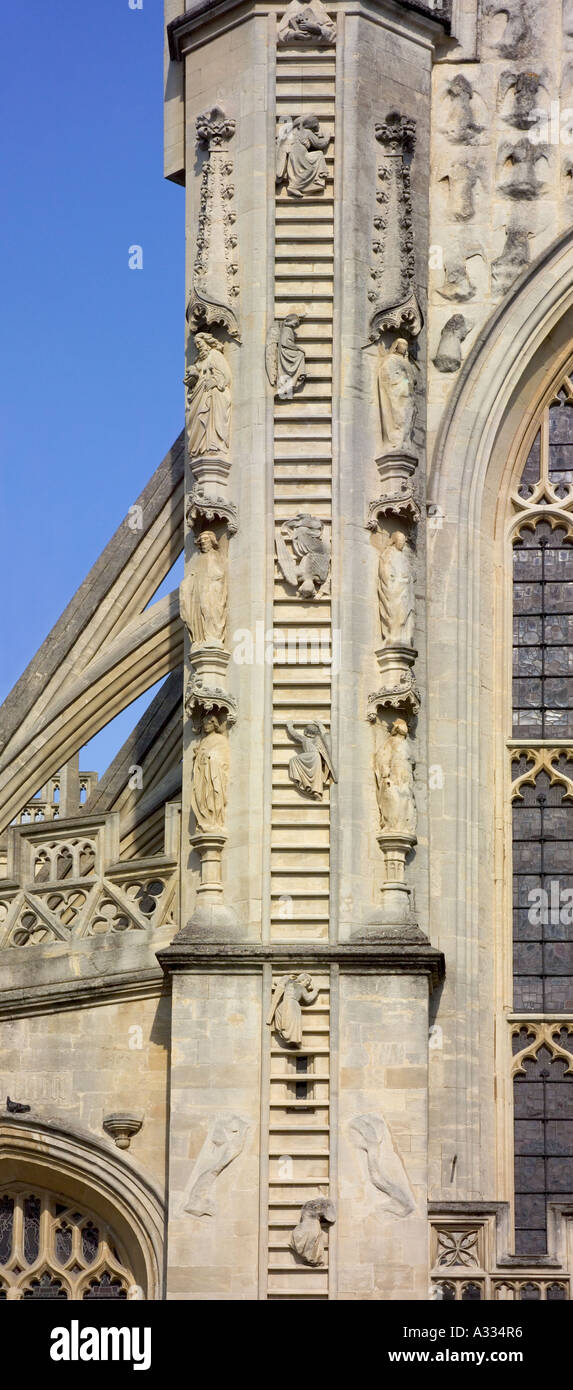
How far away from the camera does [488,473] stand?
25172mm

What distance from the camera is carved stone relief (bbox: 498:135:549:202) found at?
25.4 meters

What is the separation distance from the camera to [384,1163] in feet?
72.4

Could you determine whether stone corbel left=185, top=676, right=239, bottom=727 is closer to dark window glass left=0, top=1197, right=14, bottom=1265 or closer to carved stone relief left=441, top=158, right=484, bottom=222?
dark window glass left=0, top=1197, right=14, bottom=1265

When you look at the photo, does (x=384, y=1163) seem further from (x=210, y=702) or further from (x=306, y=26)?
(x=306, y=26)

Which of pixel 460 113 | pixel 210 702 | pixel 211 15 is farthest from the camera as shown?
pixel 460 113

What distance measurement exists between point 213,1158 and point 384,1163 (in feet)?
3.99

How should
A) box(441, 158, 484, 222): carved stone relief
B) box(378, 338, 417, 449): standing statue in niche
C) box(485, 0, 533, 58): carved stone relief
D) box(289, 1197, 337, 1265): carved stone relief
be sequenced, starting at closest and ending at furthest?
box(289, 1197, 337, 1265): carved stone relief < box(378, 338, 417, 449): standing statue in niche < box(441, 158, 484, 222): carved stone relief < box(485, 0, 533, 58): carved stone relief

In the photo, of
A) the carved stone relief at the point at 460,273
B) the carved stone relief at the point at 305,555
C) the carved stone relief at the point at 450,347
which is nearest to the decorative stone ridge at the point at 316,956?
the carved stone relief at the point at 305,555

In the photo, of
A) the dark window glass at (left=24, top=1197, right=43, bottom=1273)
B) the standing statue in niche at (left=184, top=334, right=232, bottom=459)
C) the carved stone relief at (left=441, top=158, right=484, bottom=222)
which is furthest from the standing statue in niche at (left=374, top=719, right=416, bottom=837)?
the carved stone relief at (left=441, top=158, right=484, bottom=222)

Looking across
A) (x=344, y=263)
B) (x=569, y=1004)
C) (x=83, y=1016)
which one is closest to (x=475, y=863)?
(x=569, y=1004)

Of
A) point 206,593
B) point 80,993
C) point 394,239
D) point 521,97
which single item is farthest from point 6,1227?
point 521,97

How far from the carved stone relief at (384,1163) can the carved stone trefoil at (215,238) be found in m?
6.23

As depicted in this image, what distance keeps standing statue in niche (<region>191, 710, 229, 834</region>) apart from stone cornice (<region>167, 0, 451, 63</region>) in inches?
230

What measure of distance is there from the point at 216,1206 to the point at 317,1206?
0.72 metres
